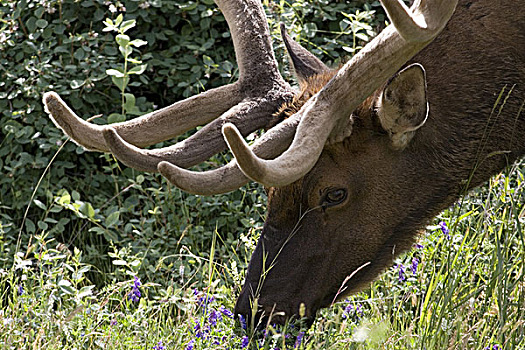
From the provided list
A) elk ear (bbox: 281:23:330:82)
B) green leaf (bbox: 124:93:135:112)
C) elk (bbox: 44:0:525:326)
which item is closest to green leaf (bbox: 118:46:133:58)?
green leaf (bbox: 124:93:135:112)

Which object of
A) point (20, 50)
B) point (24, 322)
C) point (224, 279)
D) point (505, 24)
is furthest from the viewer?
point (20, 50)

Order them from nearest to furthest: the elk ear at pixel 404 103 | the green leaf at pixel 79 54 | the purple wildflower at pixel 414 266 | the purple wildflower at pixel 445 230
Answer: the elk ear at pixel 404 103
the purple wildflower at pixel 445 230
the purple wildflower at pixel 414 266
the green leaf at pixel 79 54

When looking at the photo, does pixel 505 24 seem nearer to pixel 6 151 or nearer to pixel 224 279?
pixel 224 279

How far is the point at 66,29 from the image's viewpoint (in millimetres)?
5832

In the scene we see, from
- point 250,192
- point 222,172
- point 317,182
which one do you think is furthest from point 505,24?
point 250,192

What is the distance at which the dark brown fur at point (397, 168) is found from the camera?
374 centimetres

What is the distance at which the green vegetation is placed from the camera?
3826 millimetres

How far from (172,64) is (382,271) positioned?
7.94ft

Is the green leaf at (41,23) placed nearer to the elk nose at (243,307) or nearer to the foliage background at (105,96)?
the foliage background at (105,96)

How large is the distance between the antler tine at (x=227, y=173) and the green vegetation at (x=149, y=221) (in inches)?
24.0

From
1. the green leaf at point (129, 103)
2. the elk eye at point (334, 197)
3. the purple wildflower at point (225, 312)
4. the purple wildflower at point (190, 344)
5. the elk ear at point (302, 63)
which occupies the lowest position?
the purple wildflower at point (225, 312)

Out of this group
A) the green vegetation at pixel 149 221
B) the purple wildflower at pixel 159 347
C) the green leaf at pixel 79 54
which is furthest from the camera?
the green leaf at pixel 79 54

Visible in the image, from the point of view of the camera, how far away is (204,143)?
3826 millimetres

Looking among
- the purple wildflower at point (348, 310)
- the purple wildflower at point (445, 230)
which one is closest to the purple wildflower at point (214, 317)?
the purple wildflower at point (348, 310)
